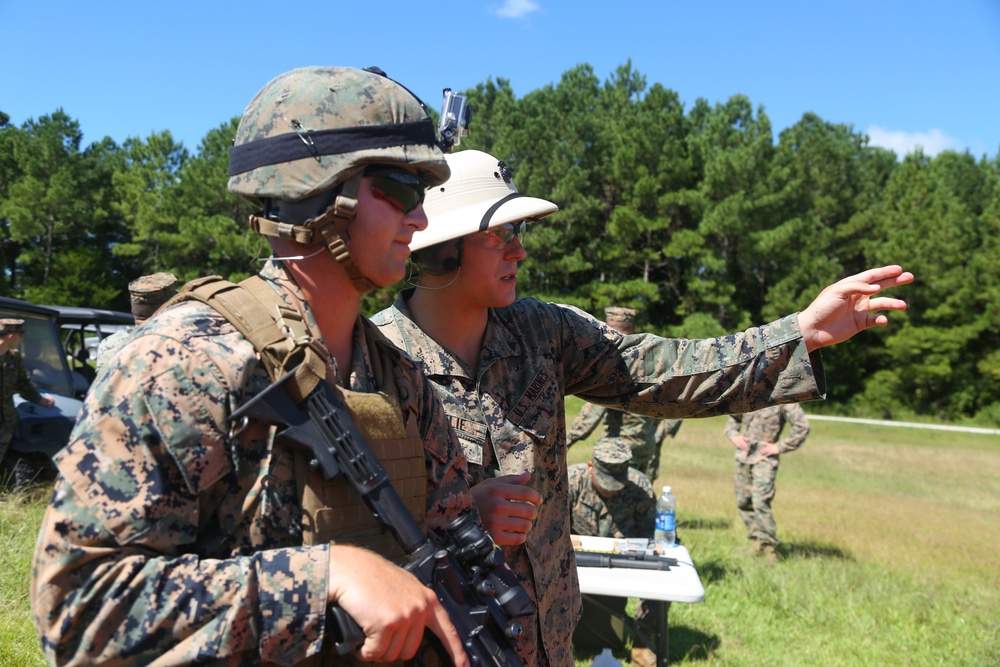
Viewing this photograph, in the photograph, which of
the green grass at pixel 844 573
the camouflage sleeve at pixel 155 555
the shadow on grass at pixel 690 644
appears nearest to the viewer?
the camouflage sleeve at pixel 155 555

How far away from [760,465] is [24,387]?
7870 mm

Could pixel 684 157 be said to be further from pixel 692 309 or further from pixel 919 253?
pixel 919 253

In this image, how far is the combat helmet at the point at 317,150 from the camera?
166cm

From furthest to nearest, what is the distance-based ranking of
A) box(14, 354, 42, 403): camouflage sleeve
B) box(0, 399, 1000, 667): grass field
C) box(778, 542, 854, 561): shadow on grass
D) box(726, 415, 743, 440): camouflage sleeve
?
box(726, 415, 743, 440): camouflage sleeve
box(778, 542, 854, 561): shadow on grass
box(14, 354, 42, 403): camouflage sleeve
box(0, 399, 1000, 667): grass field

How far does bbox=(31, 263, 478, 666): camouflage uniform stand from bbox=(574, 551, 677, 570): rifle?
4622 millimetres

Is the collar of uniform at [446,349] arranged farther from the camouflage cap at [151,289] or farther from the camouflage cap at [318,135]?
the camouflage cap at [151,289]

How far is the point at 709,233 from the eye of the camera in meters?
36.9

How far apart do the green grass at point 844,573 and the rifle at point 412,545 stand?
5014 mm

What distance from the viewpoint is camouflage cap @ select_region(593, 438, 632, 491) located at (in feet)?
23.2

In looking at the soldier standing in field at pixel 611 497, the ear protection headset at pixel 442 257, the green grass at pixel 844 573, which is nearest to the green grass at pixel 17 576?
the ear protection headset at pixel 442 257

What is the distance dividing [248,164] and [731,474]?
16319 mm

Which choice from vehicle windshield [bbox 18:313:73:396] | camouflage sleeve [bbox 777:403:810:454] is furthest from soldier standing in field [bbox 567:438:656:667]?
vehicle windshield [bbox 18:313:73:396]

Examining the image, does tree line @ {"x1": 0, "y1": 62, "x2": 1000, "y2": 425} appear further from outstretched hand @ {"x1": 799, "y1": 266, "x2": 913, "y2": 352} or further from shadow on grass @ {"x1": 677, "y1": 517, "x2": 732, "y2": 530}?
outstretched hand @ {"x1": 799, "y1": 266, "x2": 913, "y2": 352}

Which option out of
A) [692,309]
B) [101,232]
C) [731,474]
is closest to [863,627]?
[731,474]
